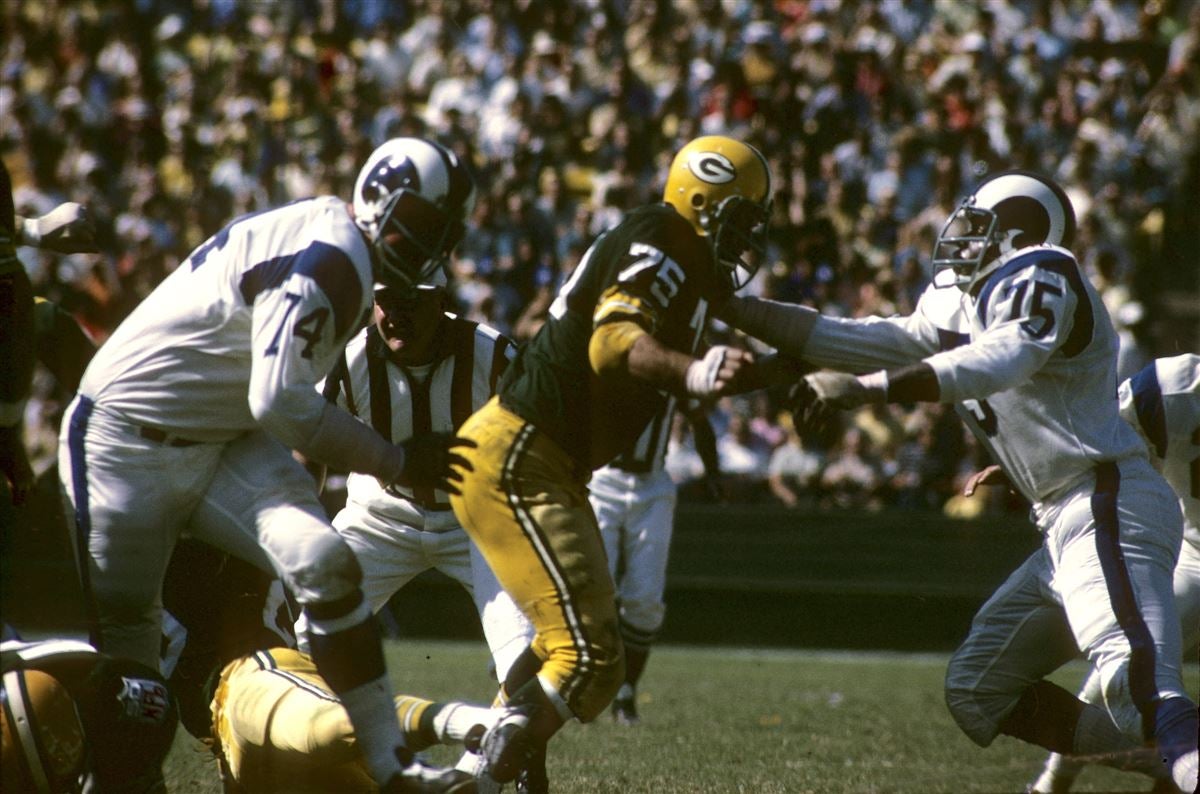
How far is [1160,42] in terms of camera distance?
48.3ft

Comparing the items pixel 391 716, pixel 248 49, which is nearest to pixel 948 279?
pixel 391 716

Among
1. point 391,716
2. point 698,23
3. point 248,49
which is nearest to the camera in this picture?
point 391,716

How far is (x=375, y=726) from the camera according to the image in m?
4.86

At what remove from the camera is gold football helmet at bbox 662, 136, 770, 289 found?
5.25 metres

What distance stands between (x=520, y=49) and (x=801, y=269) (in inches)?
153

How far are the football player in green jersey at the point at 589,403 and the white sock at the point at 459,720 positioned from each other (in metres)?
0.11

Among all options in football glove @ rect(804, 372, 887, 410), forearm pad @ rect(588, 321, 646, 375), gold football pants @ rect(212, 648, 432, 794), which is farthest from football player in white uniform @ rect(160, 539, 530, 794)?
football glove @ rect(804, 372, 887, 410)

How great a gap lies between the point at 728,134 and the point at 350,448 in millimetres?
→ 9255

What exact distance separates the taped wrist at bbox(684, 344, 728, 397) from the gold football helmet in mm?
586

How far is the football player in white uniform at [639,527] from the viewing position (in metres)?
8.98

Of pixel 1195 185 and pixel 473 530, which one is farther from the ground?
pixel 473 530

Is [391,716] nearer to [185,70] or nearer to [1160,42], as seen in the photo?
[1160,42]

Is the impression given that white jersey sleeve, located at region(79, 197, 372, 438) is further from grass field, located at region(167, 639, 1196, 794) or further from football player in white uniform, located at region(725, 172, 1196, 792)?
grass field, located at region(167, 639, 1196, 794)

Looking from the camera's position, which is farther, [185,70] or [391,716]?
[185,70]
